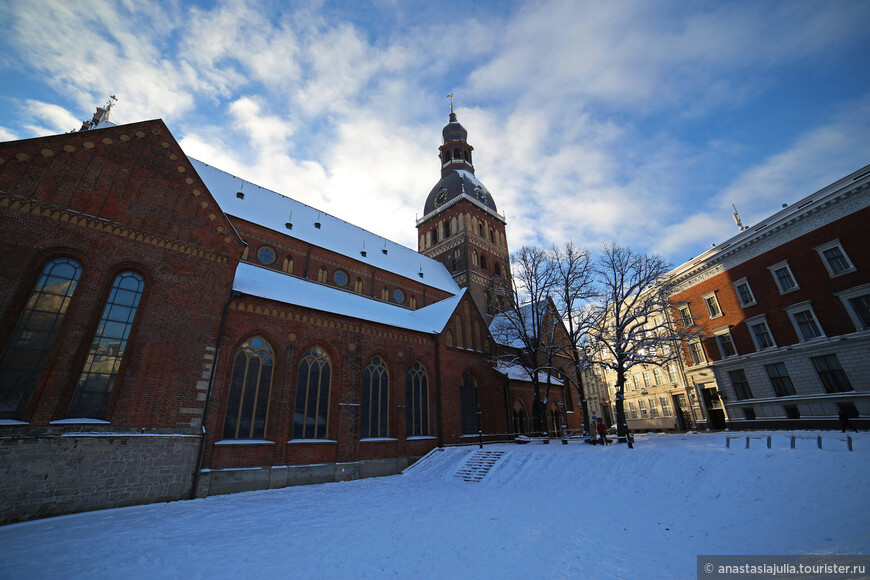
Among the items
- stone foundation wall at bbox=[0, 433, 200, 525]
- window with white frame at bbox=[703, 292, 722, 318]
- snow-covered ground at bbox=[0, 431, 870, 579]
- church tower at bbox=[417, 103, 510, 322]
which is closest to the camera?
Result: snow-covered ground at bbox=[0, 431, 870, 579]

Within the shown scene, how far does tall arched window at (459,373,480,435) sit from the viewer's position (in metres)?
24.0

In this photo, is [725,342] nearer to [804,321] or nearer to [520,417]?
[804,321]

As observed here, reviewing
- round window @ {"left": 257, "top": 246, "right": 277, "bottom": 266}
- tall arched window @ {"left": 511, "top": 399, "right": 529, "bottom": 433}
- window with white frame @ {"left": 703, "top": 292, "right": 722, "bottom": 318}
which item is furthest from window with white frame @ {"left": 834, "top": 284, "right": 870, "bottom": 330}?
round window @ {"left": 257, "top": 246, "right": 277, "bottom": 266}

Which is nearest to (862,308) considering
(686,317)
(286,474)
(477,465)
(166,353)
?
(686,317)

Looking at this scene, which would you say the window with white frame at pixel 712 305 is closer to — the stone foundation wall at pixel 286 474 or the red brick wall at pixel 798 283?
the red brick wall at pixel 798 283

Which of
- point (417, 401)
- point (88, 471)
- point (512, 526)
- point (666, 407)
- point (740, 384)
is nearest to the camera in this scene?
point (512, 526)

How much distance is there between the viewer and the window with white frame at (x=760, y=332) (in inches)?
976

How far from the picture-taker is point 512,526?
9.01 metres

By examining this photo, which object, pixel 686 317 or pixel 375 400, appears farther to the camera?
pixel 686 317

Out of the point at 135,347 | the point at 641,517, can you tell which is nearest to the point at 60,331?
the point at 135,347

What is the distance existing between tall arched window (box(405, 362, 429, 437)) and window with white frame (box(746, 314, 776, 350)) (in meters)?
23.6

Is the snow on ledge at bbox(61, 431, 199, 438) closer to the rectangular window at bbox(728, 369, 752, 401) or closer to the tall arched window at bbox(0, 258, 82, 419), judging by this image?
the tall arched window at bbox(0, 258, 82, 419)

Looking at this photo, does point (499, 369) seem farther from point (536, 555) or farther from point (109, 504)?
point (109, 504)

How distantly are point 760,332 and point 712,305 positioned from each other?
12.8 ft
